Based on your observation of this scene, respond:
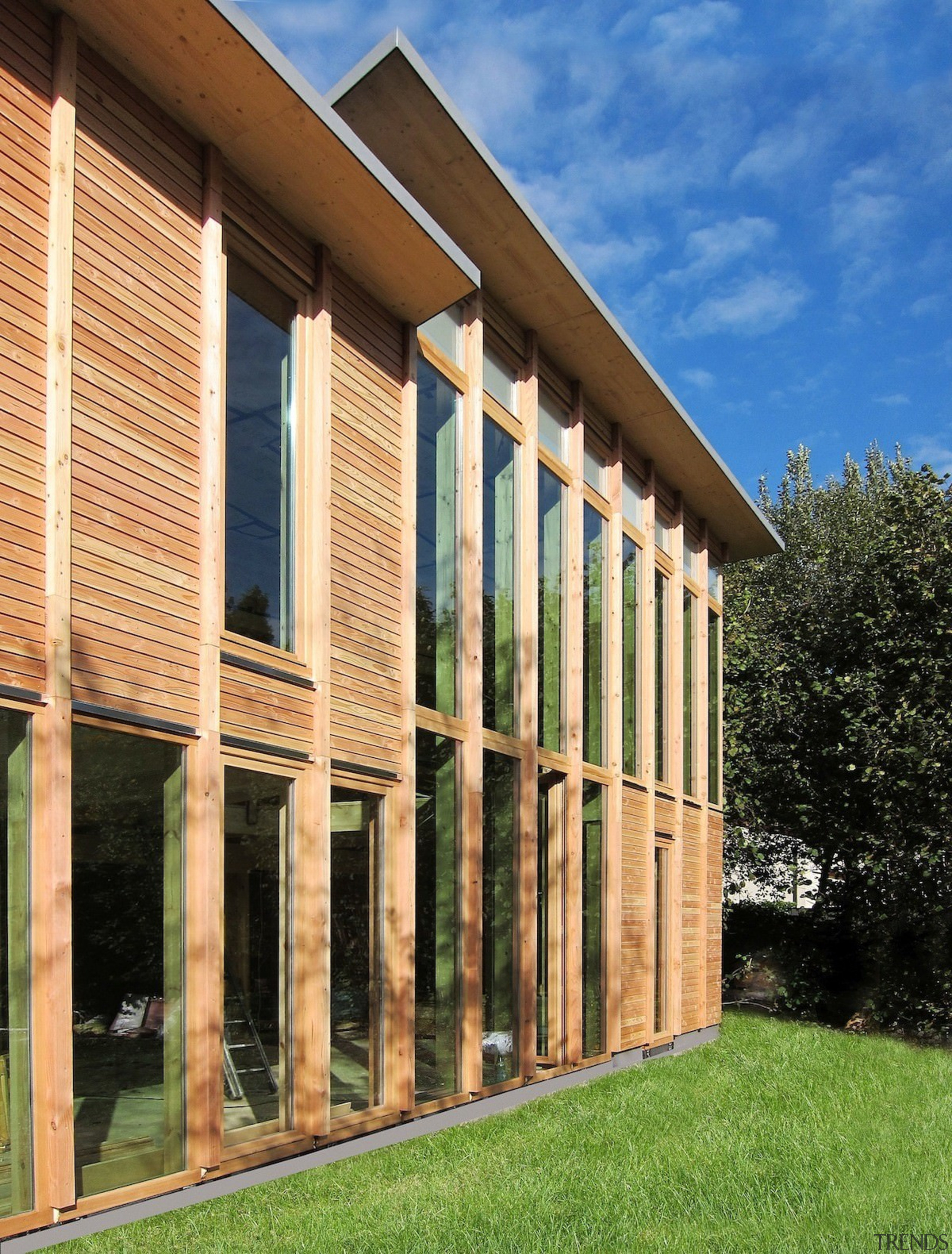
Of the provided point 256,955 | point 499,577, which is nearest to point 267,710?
point 256,955

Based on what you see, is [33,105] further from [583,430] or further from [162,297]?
[583,430]

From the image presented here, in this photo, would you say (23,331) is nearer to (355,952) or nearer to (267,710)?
(267,710)

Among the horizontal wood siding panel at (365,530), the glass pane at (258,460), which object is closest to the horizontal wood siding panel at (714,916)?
the horizontal wood siding panel at (365,530)

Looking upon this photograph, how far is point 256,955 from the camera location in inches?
294

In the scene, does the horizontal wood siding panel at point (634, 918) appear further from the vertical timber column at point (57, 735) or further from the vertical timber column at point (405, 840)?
the vertical timber column at point (57, 735)

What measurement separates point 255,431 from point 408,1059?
15.2 ft

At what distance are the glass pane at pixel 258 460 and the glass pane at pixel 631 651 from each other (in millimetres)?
6703

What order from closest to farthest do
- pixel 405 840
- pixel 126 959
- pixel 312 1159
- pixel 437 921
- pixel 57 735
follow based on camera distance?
pixel 57 735
pixel 126 959
pixel 312 1159
pixel 405 840
pixel 437 921

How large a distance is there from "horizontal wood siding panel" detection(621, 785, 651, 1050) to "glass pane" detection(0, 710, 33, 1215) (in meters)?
8.69

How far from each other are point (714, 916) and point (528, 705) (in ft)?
24.4

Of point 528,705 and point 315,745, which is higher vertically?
point 528,705

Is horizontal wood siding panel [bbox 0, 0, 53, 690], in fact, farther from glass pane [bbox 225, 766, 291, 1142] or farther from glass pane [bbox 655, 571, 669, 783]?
glass pane [bbox 655, 571, 669, 783]

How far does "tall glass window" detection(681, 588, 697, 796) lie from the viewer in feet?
55.0

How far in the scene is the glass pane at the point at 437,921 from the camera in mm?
9383
